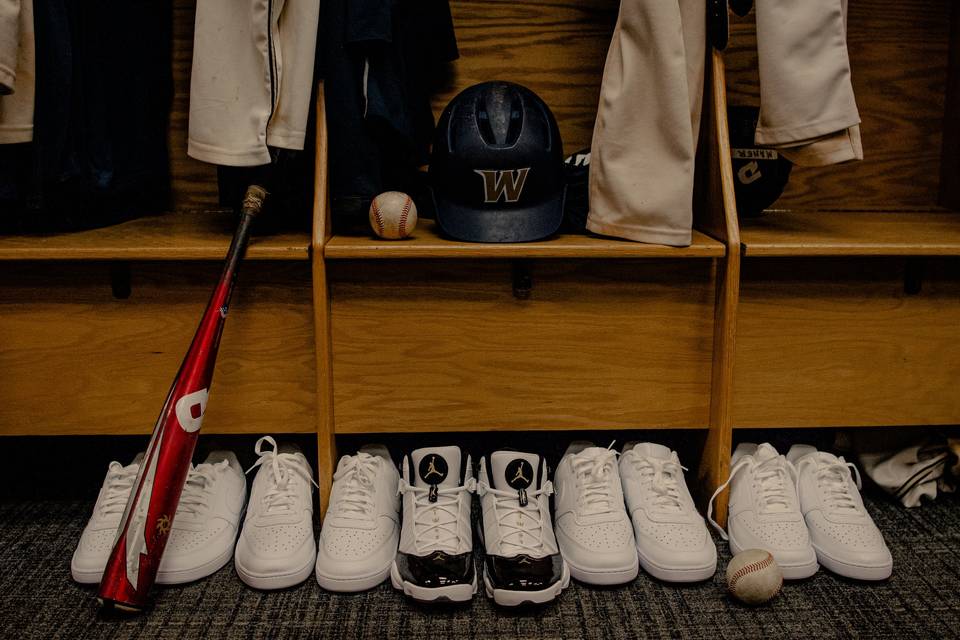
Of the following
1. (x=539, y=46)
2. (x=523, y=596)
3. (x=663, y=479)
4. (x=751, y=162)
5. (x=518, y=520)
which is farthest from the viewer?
(x=539, y=46)

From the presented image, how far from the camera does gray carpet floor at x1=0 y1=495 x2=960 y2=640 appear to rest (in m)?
1.13

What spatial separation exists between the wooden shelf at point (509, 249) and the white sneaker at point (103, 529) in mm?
534

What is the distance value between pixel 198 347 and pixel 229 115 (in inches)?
16.0

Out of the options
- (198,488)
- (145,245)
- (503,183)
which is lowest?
(198,488)

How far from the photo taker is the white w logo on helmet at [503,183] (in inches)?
53.4

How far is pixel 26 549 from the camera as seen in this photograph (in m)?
1.35

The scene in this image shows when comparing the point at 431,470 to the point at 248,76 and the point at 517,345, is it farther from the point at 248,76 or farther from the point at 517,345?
the point at 248,76

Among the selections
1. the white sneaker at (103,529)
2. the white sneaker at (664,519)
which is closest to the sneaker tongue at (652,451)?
the white sneaker at (664,519)

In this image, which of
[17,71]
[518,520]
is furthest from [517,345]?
[17,71]

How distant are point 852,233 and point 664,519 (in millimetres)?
678

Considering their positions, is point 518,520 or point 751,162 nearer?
point 518,520

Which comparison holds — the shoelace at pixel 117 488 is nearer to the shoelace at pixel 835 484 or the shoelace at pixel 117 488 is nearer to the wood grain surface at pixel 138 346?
the wood grain surface at pixel 138 346

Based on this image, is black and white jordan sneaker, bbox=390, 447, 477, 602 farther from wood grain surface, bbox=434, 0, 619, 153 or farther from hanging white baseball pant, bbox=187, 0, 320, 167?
wood grain surface, bbox=434, 0, 619, 153

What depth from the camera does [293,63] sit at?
1.30m
